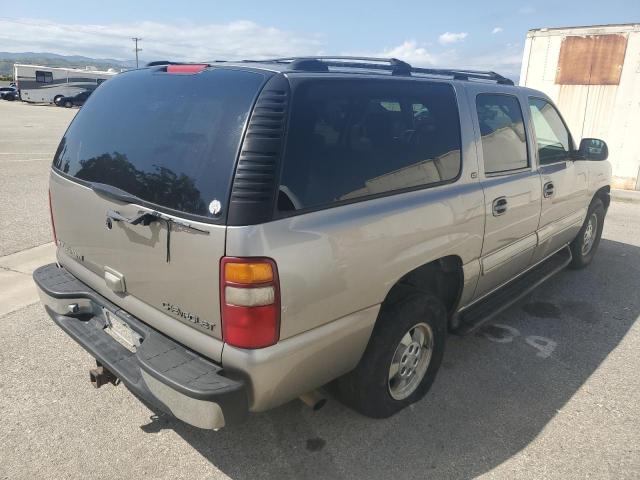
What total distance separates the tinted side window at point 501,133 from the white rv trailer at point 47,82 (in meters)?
43.4

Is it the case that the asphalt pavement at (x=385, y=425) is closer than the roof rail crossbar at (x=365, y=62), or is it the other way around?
the asphalt pavement at (x=385, y=425)

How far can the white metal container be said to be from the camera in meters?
9.54

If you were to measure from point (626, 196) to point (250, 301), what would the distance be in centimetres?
1007

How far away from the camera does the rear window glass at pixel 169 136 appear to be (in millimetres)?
1952

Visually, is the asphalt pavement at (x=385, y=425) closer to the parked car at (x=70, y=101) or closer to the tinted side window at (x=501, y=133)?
the tinted side window at (x=501, y=133)

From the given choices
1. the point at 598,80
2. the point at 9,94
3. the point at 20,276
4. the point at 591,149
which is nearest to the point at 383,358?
the point at 591,149

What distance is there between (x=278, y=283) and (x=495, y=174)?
1.94 metres

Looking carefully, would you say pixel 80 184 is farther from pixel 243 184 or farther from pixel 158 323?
pixel 243 184

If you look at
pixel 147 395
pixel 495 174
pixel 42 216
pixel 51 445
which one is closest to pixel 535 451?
pixel 495 174

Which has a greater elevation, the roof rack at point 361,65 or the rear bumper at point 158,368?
the roof rack at point 361,65

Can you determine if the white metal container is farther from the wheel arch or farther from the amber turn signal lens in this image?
the amber turn signal lens

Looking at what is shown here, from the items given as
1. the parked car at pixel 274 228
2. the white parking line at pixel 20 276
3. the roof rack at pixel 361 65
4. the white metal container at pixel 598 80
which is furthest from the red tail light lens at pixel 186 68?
the white metal container at pixel 598 80

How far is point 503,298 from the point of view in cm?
359

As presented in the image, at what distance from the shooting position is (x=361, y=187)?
227 cm
